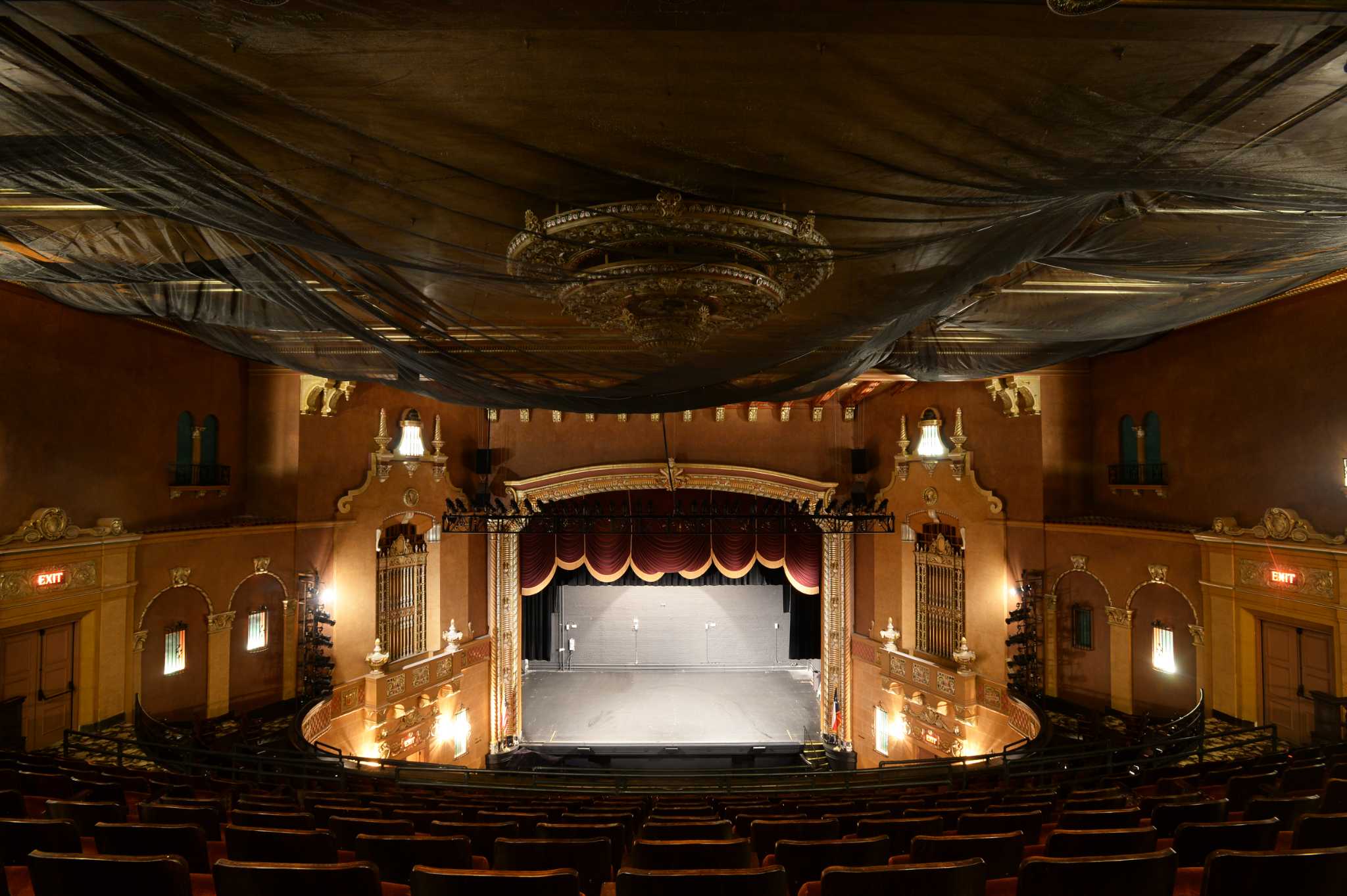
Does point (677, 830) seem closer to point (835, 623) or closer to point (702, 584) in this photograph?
point (835, 623)

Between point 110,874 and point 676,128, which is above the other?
point 676,128

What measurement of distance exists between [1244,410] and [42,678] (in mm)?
17002

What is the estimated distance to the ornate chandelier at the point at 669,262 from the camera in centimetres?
341

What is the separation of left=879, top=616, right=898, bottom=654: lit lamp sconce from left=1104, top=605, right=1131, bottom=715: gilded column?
155 inches

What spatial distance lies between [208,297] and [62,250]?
1.13 metres

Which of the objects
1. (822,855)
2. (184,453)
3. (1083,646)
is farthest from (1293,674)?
(184,453)

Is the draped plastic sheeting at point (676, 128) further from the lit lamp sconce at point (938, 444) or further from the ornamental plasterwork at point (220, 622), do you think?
the lit lamp sconce at point (938, 444)

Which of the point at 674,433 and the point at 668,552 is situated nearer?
the point at 674,433

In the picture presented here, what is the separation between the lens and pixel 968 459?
12227 millimetres

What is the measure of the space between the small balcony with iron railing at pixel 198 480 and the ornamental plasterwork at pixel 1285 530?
15653mm

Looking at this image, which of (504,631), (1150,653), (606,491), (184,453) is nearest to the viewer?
(1150,653)

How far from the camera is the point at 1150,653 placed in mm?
10008

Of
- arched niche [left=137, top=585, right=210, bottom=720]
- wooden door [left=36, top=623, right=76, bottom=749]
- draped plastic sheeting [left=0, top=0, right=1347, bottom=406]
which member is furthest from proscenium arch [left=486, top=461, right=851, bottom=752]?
draped plastic sheeting [left=0, top=0, right=1347, bottom=406]

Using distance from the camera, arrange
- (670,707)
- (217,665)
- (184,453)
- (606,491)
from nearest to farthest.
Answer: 1. (217,665)
2. (184,453)
3. (606,491)
4. (670,707)
